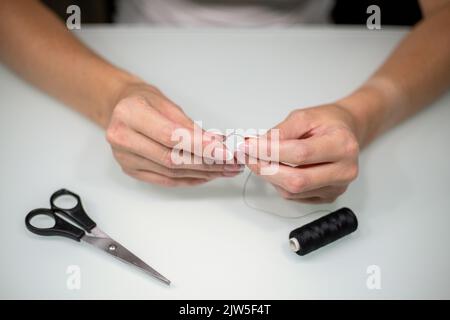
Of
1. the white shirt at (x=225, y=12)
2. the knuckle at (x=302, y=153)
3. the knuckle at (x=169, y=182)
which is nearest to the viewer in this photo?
the knuckle at (x=302, y=153)

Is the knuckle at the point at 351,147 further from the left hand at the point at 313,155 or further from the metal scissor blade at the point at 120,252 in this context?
the metal scissor blade at the point at 120,252

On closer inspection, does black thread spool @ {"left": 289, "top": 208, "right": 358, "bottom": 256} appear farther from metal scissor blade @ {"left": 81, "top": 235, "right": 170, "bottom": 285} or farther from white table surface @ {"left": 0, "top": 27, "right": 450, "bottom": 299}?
metal scissor blade @ {"left": 81, "top": 235, "right": 170, "bottom": 285}

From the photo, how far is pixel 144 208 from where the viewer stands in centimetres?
77

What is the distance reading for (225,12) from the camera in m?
1.06

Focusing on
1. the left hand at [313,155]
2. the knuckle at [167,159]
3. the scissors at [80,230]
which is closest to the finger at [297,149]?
the left hand at [313,155]

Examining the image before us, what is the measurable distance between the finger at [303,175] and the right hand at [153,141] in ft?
0.19

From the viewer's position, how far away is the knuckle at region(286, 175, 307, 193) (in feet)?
2.25

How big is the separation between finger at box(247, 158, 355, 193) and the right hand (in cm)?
6

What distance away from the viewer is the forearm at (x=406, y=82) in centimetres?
84

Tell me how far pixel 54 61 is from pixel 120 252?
1.30 feet

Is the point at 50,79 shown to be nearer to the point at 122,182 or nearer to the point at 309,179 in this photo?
the point at 122,182

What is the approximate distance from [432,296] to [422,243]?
83 millimetres

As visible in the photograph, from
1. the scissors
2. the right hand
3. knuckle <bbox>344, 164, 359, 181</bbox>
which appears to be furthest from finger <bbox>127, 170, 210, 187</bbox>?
knuckle <bbox>344, 164, 359, 181</bbox>

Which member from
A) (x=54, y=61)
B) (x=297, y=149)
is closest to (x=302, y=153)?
(x=297, y=149)
